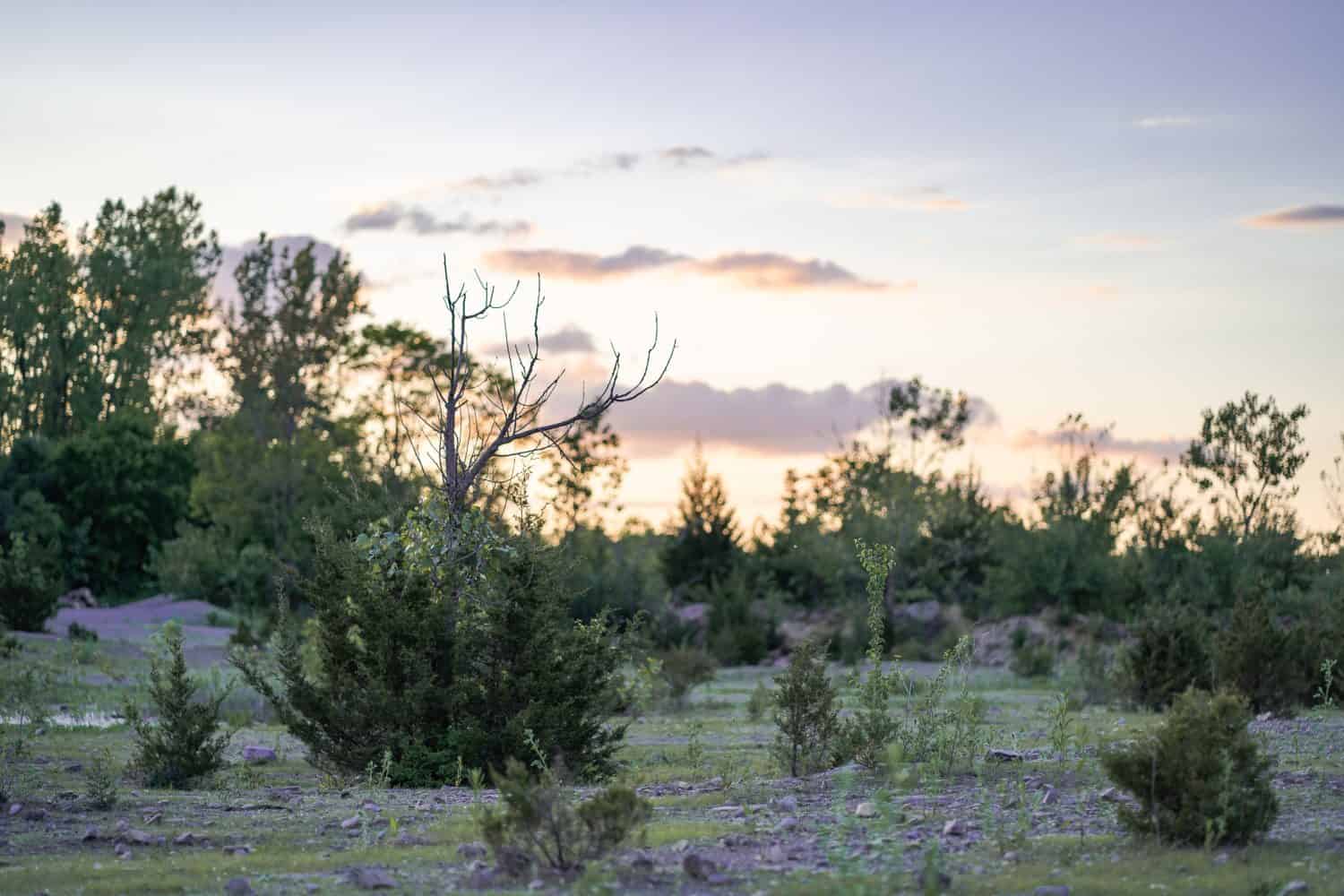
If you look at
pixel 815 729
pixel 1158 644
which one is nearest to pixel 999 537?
pixel 1158 644

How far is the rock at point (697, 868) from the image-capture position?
702 centimetres

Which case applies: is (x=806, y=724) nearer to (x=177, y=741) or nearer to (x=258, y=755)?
(x=177, y=741)

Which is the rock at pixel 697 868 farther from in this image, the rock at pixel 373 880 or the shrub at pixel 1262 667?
the shrub at pixel 1262 667

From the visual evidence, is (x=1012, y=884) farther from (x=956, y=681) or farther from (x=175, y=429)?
(x=175, y=429)

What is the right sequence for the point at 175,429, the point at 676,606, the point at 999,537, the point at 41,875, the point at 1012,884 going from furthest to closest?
the point at 175,429 < the point at 676,606 < the point at 999,537 < the point at 41,875 < the point at 1012,884

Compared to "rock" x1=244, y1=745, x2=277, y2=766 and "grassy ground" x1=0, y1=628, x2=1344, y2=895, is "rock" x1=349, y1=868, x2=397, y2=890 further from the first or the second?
"rock" x1=244, y1=745, x2=277, y2=766

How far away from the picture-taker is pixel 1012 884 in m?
6.86

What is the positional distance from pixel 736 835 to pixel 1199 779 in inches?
98.5

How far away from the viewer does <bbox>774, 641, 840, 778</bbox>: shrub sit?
11484mm

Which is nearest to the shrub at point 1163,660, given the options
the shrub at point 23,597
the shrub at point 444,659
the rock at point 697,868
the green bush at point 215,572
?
the shrub at point 444,659

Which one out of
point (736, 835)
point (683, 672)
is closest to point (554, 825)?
point (736, 835)

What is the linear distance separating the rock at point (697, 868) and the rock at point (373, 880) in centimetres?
140

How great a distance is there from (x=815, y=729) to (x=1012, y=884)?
15.7ft

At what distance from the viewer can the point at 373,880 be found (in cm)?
710
